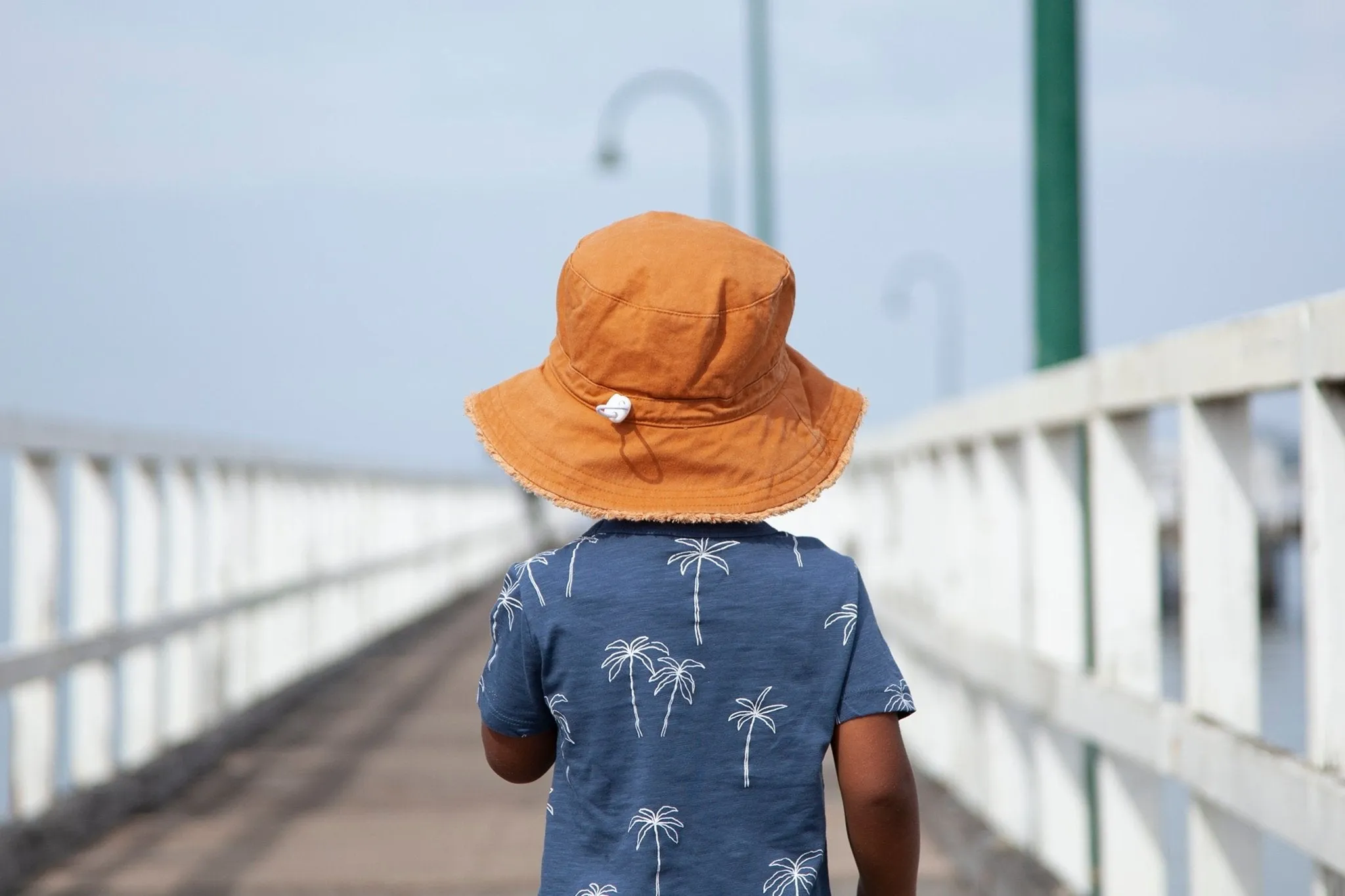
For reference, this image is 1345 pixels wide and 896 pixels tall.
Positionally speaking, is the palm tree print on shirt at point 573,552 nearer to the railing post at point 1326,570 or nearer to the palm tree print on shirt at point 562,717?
the palm tree print on shirt at point 562,717

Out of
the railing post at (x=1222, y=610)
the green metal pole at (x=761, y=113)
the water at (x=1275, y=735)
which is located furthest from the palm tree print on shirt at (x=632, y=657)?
the green metal pole at (x=761, y=113)

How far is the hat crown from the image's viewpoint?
230 centimetres

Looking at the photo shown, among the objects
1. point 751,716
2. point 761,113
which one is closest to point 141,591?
point 751,716

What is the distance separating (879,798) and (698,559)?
373mm

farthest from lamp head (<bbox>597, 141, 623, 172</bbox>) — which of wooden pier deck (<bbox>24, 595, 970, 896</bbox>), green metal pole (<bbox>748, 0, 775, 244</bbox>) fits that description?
wooden pier deck (<bbox>24, 595, 970, 896</bbox>)

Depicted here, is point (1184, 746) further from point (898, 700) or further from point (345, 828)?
point (345, 828)

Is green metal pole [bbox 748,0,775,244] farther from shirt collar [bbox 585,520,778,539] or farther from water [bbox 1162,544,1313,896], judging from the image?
shirt collar [bbox 585,520,778,539]

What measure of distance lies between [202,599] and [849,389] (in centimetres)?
578

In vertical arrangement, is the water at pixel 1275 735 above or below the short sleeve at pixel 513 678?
below

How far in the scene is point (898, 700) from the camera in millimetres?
2316

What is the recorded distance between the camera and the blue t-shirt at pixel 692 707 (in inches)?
89.8

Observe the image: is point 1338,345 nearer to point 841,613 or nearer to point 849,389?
point 849,389

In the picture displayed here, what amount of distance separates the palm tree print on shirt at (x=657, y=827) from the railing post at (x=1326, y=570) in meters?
1.07

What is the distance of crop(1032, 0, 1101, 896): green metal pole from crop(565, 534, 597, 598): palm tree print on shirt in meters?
3.72
